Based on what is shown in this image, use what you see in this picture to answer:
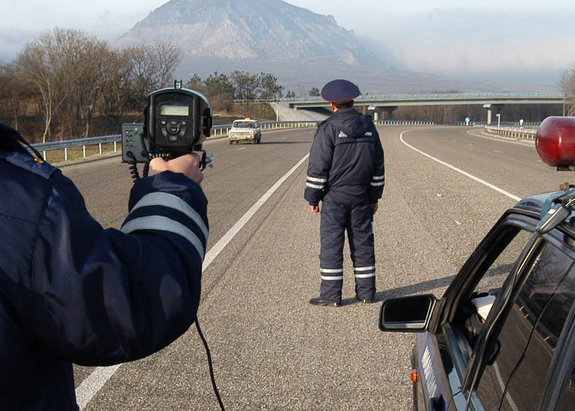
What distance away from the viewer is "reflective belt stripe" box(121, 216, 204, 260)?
1.69m

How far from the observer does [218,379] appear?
4812 mm

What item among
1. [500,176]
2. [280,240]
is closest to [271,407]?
[280,240]

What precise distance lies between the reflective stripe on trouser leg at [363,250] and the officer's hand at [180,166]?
469cm

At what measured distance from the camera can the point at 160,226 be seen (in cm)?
168

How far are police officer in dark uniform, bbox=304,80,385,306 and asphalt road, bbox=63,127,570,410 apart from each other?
0.33 meters

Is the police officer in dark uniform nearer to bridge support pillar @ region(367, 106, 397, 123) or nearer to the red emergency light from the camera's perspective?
the red emergency light

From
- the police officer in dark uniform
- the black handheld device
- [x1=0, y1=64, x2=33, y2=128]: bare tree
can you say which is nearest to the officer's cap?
the police officer in dark uniform

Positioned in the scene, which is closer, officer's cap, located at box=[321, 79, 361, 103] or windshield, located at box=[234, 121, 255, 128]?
officer's cap, located at box=[321, 79, 361, 103]

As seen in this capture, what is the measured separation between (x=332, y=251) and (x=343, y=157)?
2.81 feet

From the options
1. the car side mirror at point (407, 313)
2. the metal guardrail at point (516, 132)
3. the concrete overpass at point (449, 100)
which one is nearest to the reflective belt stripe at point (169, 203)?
the car side mirror at point (407, 313)

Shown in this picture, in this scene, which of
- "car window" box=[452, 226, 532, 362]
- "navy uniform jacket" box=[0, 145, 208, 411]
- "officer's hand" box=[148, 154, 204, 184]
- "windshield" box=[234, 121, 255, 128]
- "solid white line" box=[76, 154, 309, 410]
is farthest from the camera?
"windshield" box=[234, 121, 255, 128]

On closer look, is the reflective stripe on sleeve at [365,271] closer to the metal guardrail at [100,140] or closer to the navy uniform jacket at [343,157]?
the navy uniform jacket at [343,157]

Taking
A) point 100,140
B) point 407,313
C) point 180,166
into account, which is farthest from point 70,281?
point 100,140

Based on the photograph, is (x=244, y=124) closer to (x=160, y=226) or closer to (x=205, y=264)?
(x=205, y=264)
